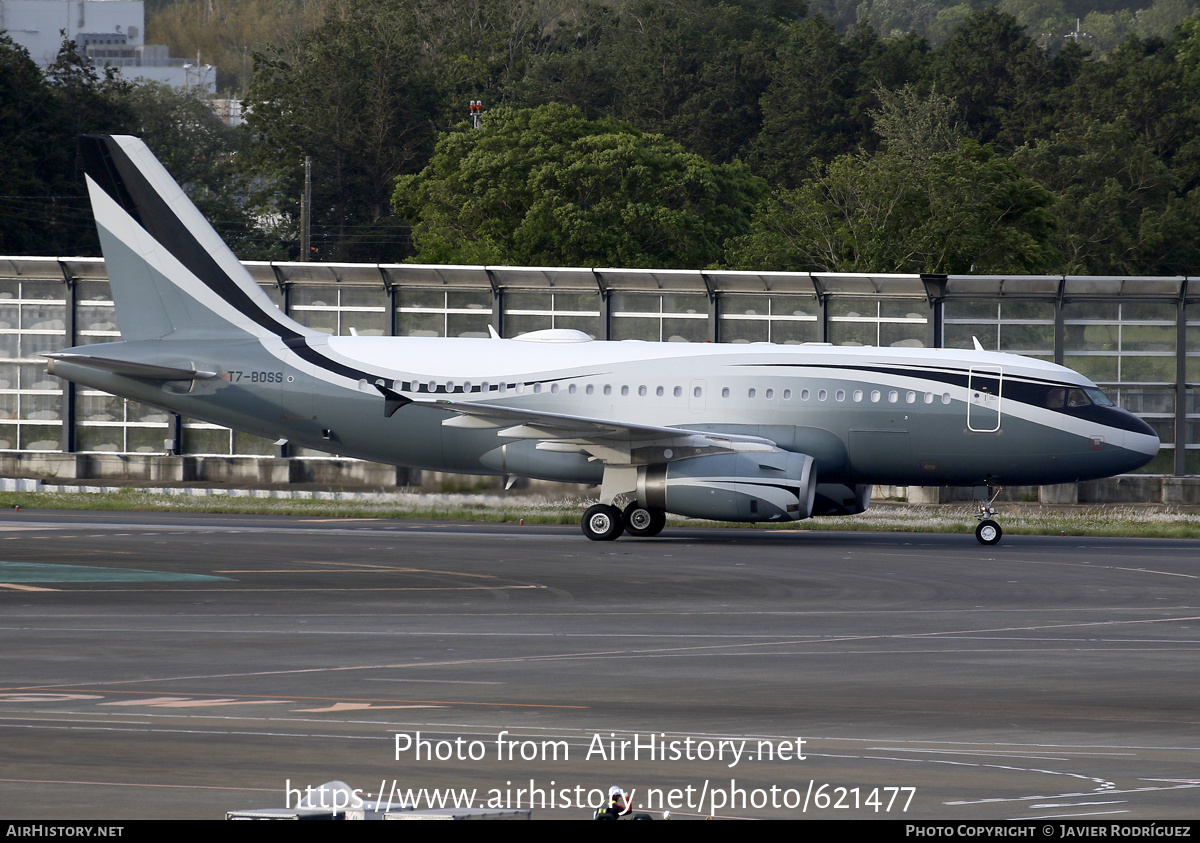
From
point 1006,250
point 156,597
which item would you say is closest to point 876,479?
point 156,597

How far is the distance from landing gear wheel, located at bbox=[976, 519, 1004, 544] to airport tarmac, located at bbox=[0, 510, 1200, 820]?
3212 millimetres

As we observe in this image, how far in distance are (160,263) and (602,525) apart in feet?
42.5

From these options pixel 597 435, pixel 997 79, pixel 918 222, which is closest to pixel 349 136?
pixel 997 79

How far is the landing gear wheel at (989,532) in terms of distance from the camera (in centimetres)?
3444

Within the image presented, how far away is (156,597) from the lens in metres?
24.0

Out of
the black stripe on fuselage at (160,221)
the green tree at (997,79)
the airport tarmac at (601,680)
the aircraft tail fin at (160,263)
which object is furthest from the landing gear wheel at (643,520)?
the green tree at (997,79)

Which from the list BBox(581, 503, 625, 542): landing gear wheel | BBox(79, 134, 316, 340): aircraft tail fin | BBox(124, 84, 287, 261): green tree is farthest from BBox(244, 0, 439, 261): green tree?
BBox(581, 503, 625, 542): landing gear wheel

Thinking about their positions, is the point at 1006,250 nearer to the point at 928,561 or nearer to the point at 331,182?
the point at 928,561

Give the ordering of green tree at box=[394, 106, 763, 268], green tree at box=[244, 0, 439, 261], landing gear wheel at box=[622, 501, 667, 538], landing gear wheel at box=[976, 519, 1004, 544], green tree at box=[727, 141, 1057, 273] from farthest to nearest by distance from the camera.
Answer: green tree at box=[244, 0, 439, 261] < green tree at box=[394, 106, 763, 268] < green tree at box=[727, 141, 1057, 273] < landing gear wheel at box=[622, 501, 667, 538] < landing gear wheel at box=[976, 519, 1004, 544]

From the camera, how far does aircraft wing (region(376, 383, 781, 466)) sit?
3281 centimetres

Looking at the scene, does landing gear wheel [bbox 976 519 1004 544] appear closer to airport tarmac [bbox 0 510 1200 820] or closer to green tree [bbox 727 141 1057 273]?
airport tarmac [bbox 0 510 1200 820]

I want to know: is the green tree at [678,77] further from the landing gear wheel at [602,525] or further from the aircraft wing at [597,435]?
the landing gear wheel at [602,525]

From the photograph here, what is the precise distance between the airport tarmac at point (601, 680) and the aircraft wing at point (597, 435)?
2.95 metres

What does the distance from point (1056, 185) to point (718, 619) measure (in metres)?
78.1
